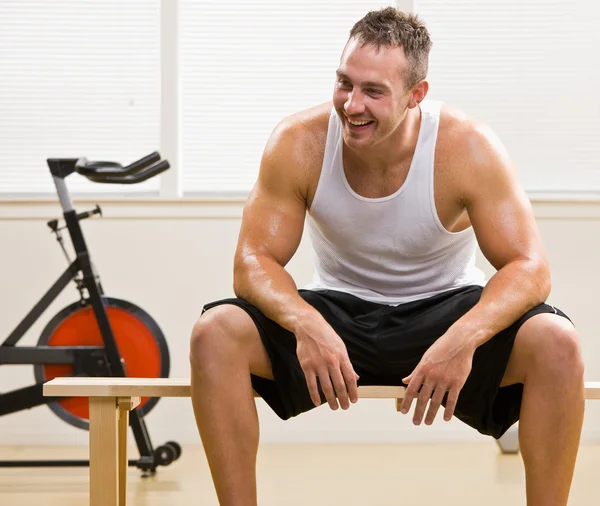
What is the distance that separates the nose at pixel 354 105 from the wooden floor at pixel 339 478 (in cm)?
127

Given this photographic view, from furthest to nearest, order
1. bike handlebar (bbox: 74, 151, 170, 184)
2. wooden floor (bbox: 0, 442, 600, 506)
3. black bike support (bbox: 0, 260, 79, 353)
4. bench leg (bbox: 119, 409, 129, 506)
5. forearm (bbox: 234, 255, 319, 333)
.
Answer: black bike support (bbox: 0, 260, 79, 353) < bike handlebar (bbox: 74, 151, 170, 184) < wooden floor (bbox: 0, 442, 600, 506) < bench leg (bbox: 119, 409, 129, 506) < forearm (bbox: 234, 255, 319, 333)

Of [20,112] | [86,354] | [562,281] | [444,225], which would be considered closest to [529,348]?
[444,225]

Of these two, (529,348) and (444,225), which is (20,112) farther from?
(529,348)

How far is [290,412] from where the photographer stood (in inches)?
67.1

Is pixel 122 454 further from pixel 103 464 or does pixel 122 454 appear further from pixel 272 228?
pixel 272 228

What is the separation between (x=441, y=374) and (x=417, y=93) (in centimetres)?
59

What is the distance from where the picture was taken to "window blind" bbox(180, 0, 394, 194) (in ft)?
11.5

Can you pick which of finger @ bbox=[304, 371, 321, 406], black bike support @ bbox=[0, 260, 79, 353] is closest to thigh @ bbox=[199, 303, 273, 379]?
finger @ bbox=[304, 371, 321, 406]

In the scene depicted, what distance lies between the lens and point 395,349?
1.70m

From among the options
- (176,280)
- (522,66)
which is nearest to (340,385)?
(176,280)

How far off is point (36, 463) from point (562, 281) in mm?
2098

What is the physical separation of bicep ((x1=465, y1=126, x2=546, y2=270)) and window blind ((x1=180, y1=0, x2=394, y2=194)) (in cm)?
183

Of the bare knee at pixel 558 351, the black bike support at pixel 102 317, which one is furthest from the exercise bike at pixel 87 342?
the bare knee at pixel 558 351

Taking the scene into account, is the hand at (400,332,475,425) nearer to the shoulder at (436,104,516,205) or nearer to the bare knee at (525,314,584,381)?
the bare knee at (525,314,584,381)
